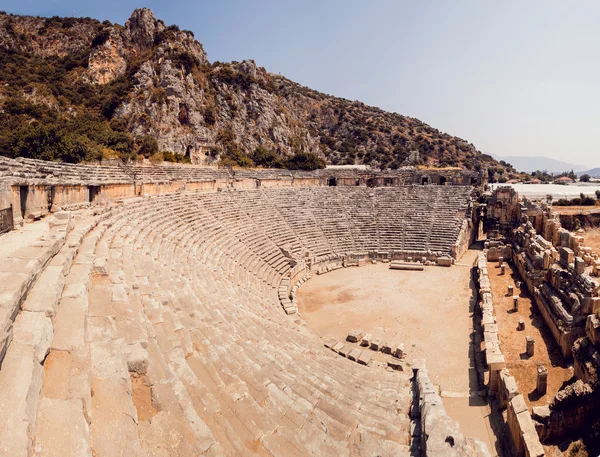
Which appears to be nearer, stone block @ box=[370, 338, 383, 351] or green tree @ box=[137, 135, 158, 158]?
stone block @ box=[370, 338, 383, 351]

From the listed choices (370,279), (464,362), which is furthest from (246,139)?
(464,362)

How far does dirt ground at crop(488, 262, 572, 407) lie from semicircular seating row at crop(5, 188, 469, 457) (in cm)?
345

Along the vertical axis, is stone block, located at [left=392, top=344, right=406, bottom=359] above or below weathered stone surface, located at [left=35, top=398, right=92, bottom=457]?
below

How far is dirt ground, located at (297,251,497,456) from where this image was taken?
8289mm

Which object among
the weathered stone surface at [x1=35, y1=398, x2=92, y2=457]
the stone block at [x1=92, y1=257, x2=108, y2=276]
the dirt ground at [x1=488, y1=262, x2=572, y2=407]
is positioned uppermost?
the weathered stone surface at [x1=35, y1=398, x2=92, y2=457]

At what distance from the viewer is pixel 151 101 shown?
37438mm

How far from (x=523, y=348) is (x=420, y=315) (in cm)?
358

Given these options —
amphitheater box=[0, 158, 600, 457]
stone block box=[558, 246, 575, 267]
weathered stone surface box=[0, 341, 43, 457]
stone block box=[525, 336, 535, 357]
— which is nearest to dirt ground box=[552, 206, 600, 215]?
stone block box=[558, 246, 575, 267]

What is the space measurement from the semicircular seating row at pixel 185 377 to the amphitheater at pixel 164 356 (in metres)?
0.02

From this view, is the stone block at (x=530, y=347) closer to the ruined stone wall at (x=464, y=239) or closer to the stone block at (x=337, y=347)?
the stone block at (x=337, y=347)

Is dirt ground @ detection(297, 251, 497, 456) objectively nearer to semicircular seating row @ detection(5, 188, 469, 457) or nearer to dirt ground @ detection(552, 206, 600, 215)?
semicircular seating row @ detection(5, 188, 469, 457)

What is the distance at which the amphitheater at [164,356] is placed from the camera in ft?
9.09

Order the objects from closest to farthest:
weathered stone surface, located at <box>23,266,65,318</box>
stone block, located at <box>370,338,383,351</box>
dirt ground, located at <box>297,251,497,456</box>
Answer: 1. weathered stone surface, located at <box>23,266,65,318</box>
2. dirt ground, located at <box>297,251,497,456</box>
3. stone block, located at <box>370,338,383,351</box>

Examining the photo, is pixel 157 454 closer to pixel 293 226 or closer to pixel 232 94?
pixel 293 226
